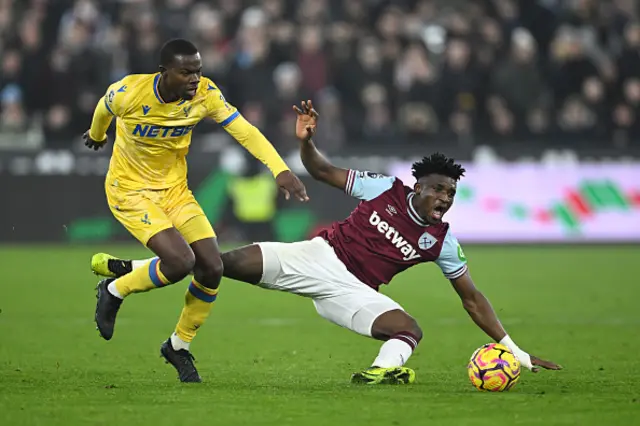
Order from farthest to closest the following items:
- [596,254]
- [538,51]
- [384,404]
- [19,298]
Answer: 1. [538,51]
2. [596,254]
3. [19,298]
4. [384,404]

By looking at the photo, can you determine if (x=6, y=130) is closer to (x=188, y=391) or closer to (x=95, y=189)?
(x=95, y=189)

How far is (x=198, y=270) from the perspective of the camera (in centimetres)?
845

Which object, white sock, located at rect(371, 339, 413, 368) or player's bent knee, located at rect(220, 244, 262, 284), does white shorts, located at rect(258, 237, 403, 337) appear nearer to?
player's bent knee, located at rect(220, 244, 262, 284)

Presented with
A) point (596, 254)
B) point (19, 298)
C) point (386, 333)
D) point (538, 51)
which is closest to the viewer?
point (386, 333)

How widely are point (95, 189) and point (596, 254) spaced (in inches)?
296

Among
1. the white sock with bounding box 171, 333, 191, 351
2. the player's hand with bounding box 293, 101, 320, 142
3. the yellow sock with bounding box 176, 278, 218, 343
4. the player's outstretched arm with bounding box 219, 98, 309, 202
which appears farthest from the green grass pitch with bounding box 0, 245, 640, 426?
the player's hand with bounding box 293, 101, 320, 142

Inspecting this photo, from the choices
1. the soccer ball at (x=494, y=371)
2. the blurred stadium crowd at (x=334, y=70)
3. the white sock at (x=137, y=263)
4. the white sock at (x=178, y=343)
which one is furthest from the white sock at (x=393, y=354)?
the blurred stadium crowd at (x=334, y=70)

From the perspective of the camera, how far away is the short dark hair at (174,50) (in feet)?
27.0

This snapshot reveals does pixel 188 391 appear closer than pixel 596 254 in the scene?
Yes

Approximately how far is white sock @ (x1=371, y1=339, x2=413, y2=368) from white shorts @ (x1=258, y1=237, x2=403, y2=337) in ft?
1.00

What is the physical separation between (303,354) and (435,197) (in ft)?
6.98

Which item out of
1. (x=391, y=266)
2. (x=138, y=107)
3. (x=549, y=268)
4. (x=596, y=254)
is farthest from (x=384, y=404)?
(x=596, y=254)

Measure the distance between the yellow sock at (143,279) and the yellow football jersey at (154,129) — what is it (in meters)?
0.64

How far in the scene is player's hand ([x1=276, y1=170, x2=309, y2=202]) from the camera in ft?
26.5
